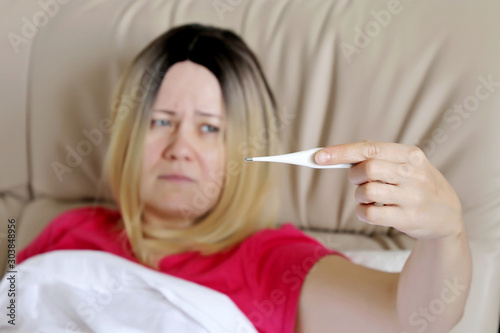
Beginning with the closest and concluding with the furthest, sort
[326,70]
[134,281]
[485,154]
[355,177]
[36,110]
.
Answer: [355,177], [134,281], [485,154], [326,70], [36,110]

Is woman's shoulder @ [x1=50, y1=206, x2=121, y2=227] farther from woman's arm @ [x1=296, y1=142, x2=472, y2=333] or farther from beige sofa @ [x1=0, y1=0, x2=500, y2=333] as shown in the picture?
woman's arm @ [x1=296, y1=142, x2=472, y2=333]

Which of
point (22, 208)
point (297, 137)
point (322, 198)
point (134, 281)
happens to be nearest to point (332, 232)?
point (322, 198)

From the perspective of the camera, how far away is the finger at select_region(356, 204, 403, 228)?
629 millimetres

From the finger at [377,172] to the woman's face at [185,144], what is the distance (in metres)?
0.44

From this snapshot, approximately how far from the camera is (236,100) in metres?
1.07

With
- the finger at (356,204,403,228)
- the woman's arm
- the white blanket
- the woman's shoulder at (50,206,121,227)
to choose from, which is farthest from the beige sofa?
the finger at (356,204,403,228)

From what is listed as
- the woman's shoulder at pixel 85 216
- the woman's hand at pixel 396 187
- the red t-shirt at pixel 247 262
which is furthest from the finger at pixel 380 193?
the woman's shoulder at pixel 85 216

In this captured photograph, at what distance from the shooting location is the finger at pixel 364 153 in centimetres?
62

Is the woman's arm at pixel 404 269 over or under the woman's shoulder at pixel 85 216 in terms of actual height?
over

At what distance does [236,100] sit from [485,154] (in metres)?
0.46

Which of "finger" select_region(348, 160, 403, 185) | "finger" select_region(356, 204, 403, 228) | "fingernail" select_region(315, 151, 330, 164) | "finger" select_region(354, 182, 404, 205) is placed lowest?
"finger" select_region(356, 204, 403, 228)

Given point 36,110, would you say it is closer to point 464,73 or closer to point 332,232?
point 332,232

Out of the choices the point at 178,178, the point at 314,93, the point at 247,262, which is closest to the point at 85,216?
the point at 178,178

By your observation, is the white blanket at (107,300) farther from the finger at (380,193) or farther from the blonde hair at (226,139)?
the finger at (380,193)
